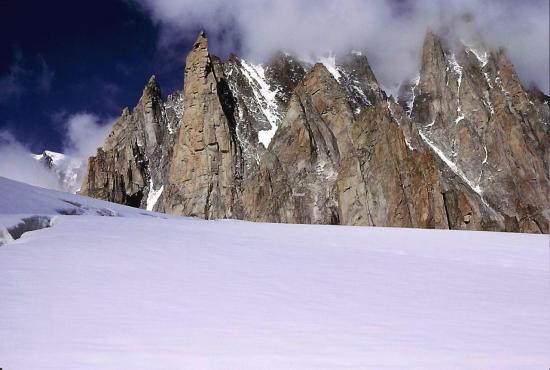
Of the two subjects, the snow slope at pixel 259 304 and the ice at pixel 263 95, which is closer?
the snow slope at pixel 259 304

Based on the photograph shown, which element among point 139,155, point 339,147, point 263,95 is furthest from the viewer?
point 139,155

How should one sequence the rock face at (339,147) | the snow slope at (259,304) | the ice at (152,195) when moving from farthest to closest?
the ice at (152,195) → the rock face at (339,147) → the snow slope at (259,304)

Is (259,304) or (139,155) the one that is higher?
(139,155)

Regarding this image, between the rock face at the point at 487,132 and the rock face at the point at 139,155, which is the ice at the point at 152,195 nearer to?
the rock face at the point at 139,155

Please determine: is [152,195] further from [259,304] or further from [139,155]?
[259,304]

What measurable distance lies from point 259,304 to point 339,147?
8786cm

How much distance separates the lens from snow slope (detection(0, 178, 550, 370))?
5.46 metres

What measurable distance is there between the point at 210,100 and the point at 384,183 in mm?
39047

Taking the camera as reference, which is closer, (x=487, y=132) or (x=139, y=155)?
(x=487, y=132)

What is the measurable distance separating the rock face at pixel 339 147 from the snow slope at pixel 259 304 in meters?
67.8

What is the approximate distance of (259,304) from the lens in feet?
24.9

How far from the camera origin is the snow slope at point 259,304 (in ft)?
17.9

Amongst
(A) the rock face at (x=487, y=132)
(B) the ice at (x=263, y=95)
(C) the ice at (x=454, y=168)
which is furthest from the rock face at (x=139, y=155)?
(A) the rock face at (x=487, y=132)

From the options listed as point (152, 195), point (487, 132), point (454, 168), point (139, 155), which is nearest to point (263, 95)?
point (139, 155)
